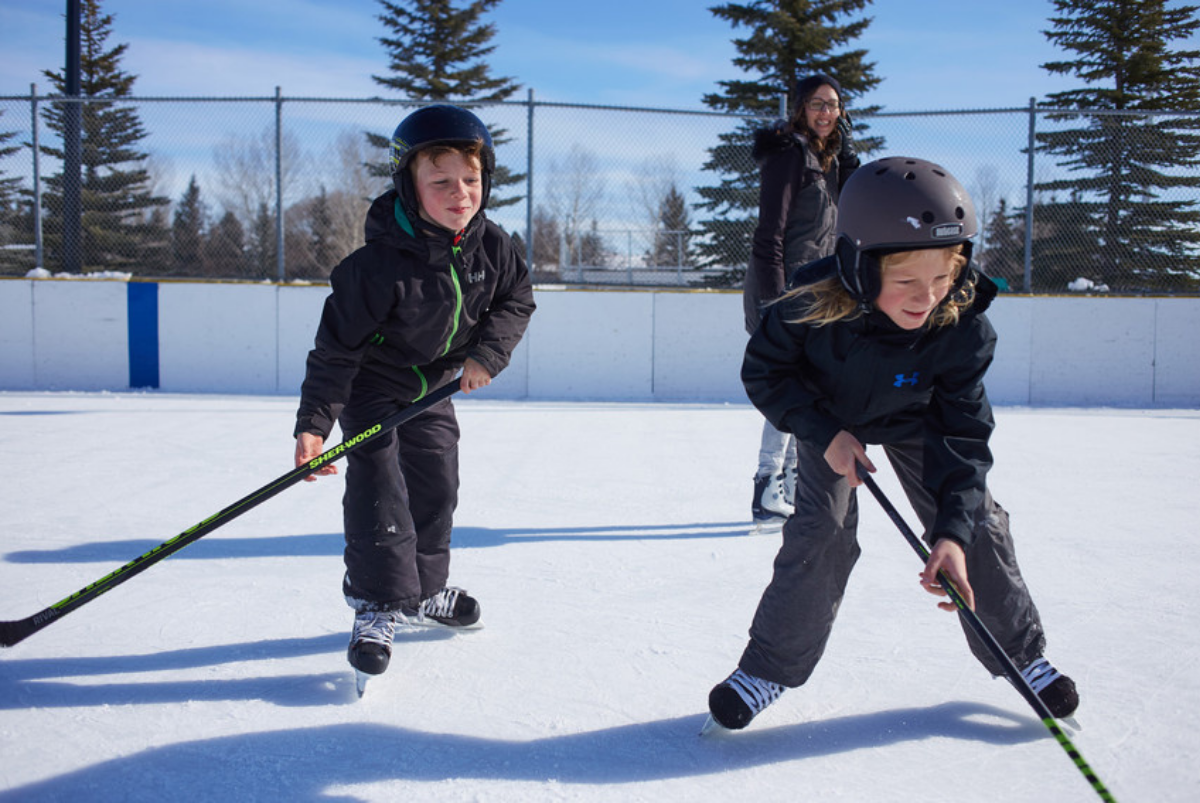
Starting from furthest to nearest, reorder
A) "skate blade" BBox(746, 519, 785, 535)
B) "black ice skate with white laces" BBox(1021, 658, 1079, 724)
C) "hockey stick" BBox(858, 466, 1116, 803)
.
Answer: "skate blade" BBox(746, 519, 785, 535) < "black ice skate with white laces" BBox(1021, 658, 1079, 724) < "hockey stick" BBox(858, 466, 1116, 803)

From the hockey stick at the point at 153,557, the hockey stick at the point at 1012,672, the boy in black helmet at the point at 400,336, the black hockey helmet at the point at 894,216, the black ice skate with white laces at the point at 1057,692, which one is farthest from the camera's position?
the boy in black helmet at the point at 400,336

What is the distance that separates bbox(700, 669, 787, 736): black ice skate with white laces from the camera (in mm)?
1681

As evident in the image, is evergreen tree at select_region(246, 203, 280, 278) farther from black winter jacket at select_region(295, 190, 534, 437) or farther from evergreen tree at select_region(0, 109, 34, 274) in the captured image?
black winter jacket at select_region(295, 190, 534, 437)

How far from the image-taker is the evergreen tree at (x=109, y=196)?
7465 mm

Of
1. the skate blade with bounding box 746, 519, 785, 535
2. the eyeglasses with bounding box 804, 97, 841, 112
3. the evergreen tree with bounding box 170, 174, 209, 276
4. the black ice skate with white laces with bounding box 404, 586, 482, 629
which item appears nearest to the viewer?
the black ice skate with white laces with bounding box 404, 586, 482, 629

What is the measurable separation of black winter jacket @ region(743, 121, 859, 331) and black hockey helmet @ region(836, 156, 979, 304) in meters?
1.51

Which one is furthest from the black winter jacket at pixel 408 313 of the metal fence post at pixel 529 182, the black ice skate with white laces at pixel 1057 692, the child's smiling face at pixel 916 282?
the metal fence post at pixel 529 182

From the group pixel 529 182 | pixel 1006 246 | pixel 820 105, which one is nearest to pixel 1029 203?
pixel 1006 246

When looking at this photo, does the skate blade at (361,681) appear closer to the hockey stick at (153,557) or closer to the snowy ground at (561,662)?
the snowy ground at (561,662)

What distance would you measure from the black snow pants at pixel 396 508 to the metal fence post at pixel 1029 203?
677cm

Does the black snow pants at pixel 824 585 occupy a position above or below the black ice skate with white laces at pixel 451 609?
above

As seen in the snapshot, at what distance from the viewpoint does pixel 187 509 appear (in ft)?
11.3

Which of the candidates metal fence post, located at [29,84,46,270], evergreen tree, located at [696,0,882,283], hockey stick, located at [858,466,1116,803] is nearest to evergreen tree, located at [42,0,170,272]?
metal fence post, located at [29,84,46,270]

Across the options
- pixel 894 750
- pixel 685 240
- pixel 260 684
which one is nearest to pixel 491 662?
pixel 260 684
